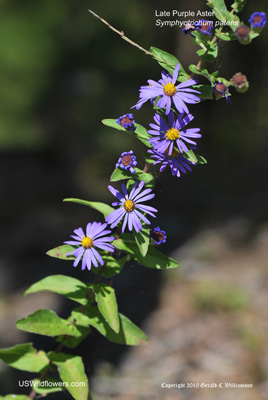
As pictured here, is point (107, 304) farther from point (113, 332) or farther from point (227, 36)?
point (227, 36)

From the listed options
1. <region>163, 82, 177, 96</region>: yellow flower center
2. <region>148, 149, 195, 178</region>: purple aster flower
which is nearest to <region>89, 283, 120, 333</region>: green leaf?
<region>148, 149, 195, 178</region>: purple aster flower

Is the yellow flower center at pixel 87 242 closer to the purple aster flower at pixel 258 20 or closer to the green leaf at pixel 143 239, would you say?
the green leaf at pixel 143 239

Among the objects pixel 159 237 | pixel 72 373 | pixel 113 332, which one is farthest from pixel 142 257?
pixel 72 373

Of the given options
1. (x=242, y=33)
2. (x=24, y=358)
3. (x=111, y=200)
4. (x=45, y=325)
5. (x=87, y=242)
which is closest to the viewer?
(x=242, y=33)

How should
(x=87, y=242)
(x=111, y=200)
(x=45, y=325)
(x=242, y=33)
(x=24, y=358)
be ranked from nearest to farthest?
1. (x=242, y=33)
2. (x=87, y=242)
3. (x=45, y=325)
4. (x=24, y=358)
5. (x=111, y=200)

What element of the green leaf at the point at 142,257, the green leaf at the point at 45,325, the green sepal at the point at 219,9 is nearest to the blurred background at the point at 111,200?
the green sepal at the point at 219,9

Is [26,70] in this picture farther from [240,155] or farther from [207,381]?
[207,381]

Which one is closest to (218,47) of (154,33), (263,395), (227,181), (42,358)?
(42,358)
